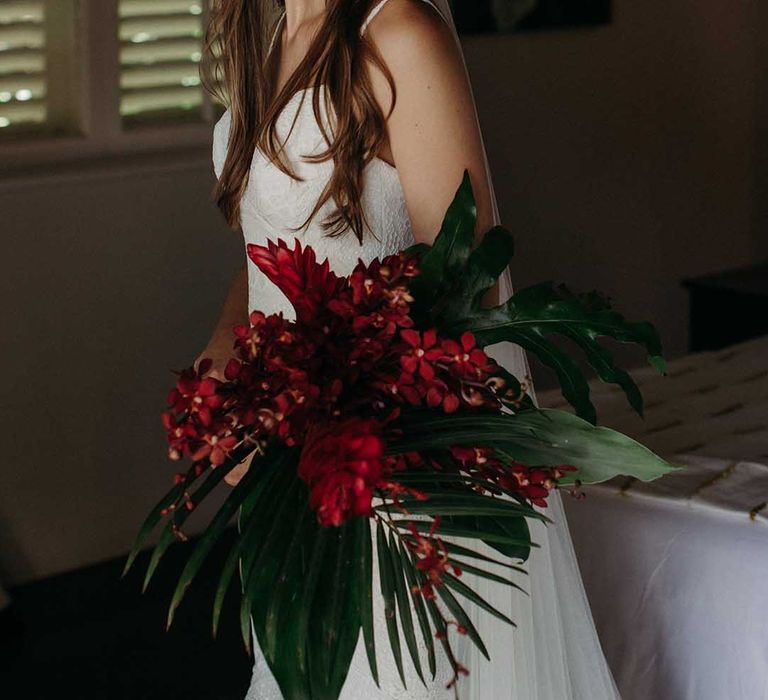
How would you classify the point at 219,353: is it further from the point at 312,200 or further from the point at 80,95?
the point at 80,95

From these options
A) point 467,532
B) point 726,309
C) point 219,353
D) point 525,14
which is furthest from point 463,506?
point 525,14

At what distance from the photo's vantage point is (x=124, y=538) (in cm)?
374

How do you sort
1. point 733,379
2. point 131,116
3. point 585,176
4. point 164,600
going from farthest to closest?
1. point 585,176
2. point 131,116
3. point 164,600
4. point 733,379

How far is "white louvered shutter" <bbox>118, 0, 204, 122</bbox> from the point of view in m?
3.64

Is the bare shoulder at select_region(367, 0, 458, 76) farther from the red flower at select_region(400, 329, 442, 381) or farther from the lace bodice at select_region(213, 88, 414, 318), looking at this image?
the red flower at select_region(400, 329, 442, 381)

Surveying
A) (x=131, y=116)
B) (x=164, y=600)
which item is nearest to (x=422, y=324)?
(x=164, y=600)

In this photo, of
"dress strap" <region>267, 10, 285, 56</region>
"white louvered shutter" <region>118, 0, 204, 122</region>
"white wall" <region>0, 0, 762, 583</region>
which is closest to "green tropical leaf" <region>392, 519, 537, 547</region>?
"dress strap" <region>267, 10, 285, 56</region>

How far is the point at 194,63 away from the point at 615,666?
2457 millimetres

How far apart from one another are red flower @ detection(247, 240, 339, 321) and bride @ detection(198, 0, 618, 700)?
25 centimetres

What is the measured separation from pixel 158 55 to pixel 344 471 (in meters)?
2.96

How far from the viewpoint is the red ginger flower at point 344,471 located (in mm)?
946

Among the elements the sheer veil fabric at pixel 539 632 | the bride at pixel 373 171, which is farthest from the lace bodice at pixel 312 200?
the sheer veil fabric at pixel 539 632

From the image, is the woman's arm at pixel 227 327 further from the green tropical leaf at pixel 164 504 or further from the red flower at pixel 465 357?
the red flower at pixel 465 357

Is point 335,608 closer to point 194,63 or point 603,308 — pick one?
point 603,308
